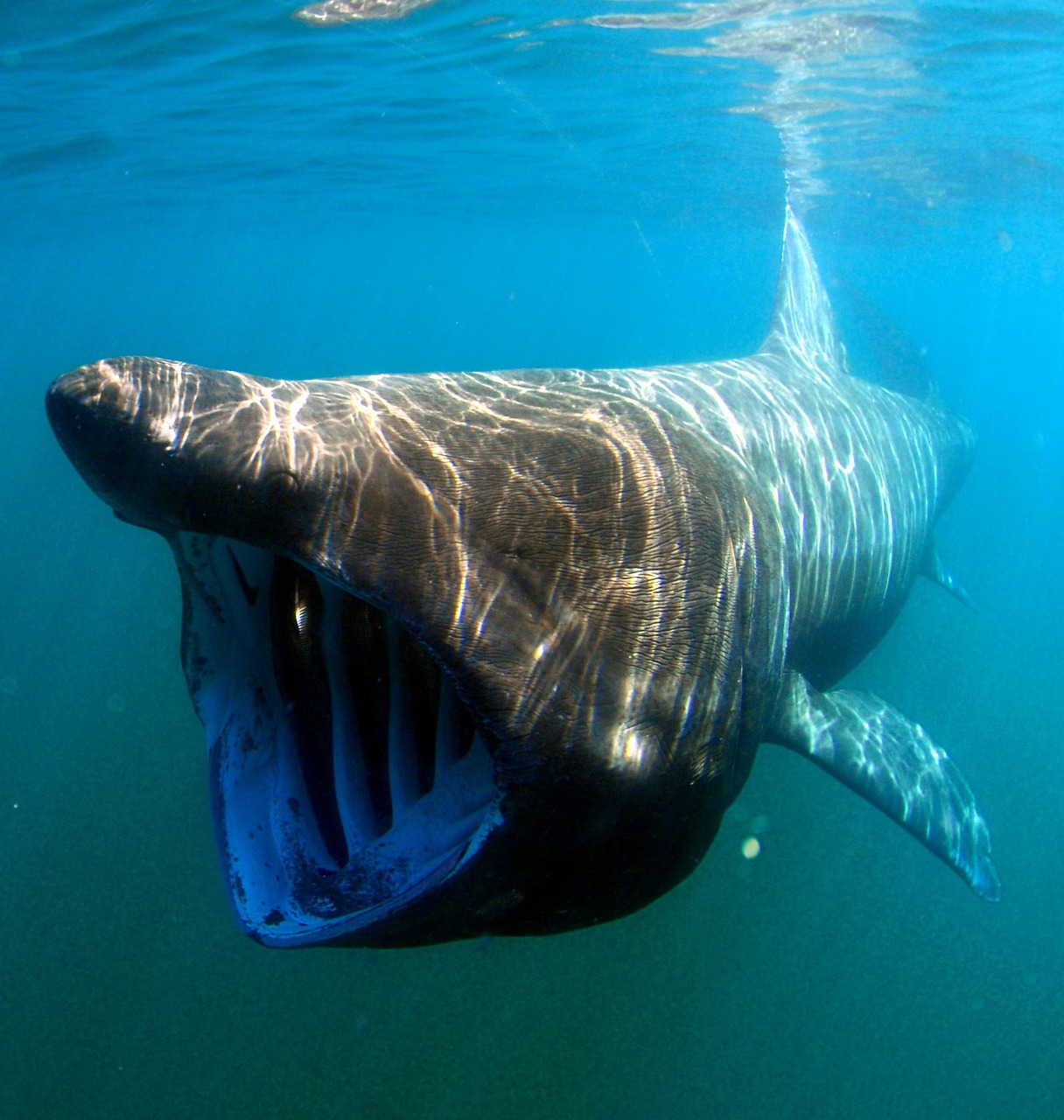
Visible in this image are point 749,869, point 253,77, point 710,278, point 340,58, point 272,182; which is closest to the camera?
point 749,869

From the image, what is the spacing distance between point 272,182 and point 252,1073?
96.9 feet

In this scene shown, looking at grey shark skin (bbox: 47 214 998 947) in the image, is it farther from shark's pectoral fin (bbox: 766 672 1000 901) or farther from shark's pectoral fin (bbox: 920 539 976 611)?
shark's pectoral fin (bbox: 920 539 976 611)

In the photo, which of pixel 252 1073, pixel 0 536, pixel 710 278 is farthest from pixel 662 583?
pixel 710 278

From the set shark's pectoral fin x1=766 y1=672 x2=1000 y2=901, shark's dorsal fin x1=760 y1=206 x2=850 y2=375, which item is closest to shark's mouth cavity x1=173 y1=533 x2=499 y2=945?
shark's pectoral fin x1=766 y1=672 x2=1000 y2=901

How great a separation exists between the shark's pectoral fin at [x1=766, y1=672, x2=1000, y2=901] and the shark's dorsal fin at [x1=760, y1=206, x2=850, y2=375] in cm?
352

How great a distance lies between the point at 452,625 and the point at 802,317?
277 inches

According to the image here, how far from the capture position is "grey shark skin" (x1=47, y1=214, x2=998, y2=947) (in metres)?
2.20

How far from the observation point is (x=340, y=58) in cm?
1580

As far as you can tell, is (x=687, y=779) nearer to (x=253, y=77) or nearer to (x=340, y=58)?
(x=340, y=58)

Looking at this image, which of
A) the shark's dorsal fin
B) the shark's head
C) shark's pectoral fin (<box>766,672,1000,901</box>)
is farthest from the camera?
the shark's dorsal fin

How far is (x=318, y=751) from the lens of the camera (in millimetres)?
3168

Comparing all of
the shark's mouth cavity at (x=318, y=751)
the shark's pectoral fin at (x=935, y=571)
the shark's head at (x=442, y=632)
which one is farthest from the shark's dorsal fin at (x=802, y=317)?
the shark's mouth cavity at (x=318, y=751)

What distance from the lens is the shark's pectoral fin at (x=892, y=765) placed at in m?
4.55

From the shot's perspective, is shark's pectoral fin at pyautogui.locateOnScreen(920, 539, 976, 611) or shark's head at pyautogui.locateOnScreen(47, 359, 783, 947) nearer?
shark's head at pyautogui.locateOnScreen(47, 359, 783, 947)
